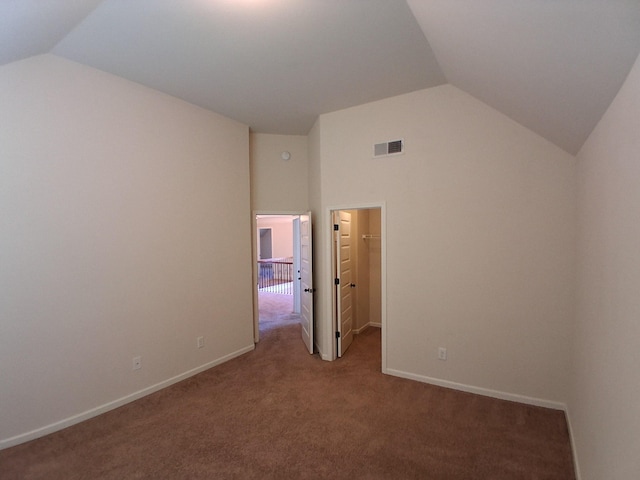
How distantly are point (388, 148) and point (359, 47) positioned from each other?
48.3 inches

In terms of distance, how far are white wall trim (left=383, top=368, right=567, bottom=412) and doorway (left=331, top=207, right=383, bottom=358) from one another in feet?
3.12

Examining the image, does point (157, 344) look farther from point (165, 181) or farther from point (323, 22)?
point (323, 22)

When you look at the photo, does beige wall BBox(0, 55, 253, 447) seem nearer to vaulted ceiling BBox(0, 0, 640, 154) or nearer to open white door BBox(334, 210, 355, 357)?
vaulted ceiling BBox(0, 0, 640, 154)

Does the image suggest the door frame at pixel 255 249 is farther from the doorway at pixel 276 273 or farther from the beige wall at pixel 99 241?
the beige wall at pixel 99 241

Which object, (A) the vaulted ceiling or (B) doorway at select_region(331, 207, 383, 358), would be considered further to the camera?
(B) doorway at select_region(331, 207, 383, 358)

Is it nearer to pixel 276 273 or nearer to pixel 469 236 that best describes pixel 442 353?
pixel 469 236

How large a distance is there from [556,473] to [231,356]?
11.7ft

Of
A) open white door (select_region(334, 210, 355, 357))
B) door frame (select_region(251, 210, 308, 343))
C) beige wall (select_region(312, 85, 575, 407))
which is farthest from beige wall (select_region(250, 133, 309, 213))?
beige wall (select_region(312, 85, 575, 407))

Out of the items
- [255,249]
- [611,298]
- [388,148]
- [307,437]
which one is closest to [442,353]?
[307,437]

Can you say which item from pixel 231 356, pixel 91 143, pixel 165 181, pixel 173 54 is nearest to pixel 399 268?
pixel 231 356

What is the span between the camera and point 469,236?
9.95 feet

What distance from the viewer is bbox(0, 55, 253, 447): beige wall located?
237 centimetres

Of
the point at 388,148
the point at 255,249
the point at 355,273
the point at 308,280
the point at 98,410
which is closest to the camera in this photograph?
the point at 98,410

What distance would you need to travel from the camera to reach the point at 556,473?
205 cm
